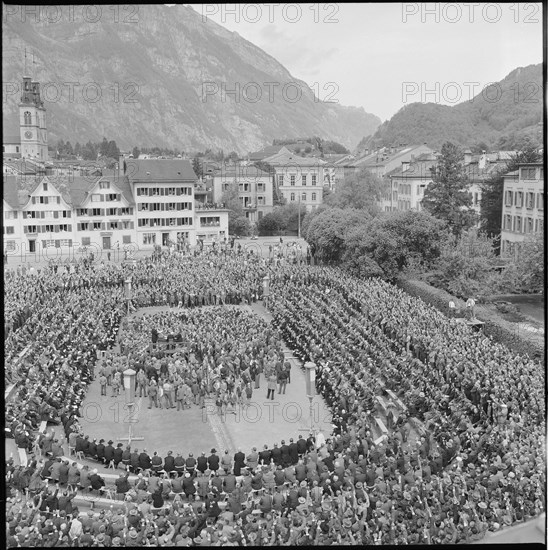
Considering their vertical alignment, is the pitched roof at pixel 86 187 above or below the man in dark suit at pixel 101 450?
above

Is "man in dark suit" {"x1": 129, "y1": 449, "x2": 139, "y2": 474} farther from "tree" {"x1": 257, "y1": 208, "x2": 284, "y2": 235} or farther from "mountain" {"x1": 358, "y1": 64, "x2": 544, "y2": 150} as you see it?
"mountain" {"x1": 358, "y1": 64, "x2": 544, "y2": 150}

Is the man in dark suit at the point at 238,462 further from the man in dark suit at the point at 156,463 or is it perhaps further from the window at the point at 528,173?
the window at the point at 528,173

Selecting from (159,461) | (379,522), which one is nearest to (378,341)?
(159,461)

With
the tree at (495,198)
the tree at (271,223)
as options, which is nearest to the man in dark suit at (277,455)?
the tree at (495,198)

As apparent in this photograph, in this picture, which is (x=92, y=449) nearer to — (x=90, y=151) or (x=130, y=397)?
(x=130, y=397)

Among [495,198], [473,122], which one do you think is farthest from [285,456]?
[473,122]

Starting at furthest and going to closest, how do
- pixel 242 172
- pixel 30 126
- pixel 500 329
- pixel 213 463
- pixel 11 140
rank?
pixel 11 140 < pixel 30 126 < pixel 242 172 < pixel 500 329 < pixel 213 463

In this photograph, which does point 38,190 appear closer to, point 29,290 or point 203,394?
point 29,290
